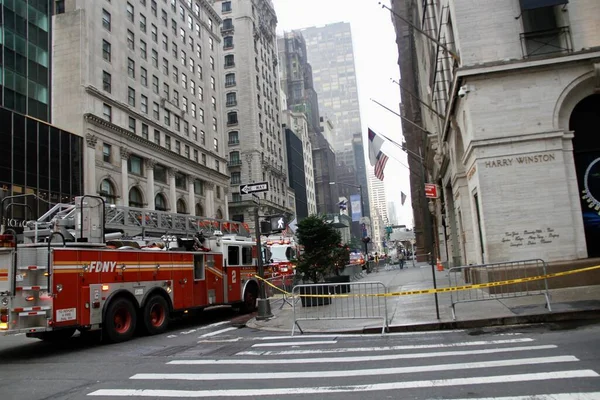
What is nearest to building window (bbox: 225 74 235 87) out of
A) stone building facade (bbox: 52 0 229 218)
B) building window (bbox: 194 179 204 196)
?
stone building facade (bbox: 52 0 229 218)

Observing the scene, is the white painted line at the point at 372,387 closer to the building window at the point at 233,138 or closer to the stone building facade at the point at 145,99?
the stone building facade at the point at 145,99

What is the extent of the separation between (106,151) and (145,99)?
891 centimetres

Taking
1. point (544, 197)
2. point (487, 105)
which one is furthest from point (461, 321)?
point (487, 105)

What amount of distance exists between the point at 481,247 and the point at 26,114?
3366 centimetres

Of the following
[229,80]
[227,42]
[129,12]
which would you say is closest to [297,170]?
[229,80]

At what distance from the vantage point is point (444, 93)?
76.3 ft

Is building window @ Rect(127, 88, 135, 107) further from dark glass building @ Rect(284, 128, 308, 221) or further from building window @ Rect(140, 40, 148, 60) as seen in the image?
dark glass building @ Rect(284, 128, 308, 221)

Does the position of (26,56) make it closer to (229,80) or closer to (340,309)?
(340,309)

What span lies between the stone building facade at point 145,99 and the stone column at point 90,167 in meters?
0.08

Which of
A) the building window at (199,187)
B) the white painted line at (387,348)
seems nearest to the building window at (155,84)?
the building window at (199,187)

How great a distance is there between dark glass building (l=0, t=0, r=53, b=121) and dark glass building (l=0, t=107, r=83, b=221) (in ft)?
7.98

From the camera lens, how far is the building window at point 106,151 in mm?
41156

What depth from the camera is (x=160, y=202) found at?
5066 cm

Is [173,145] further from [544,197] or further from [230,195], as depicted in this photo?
[544,197]
